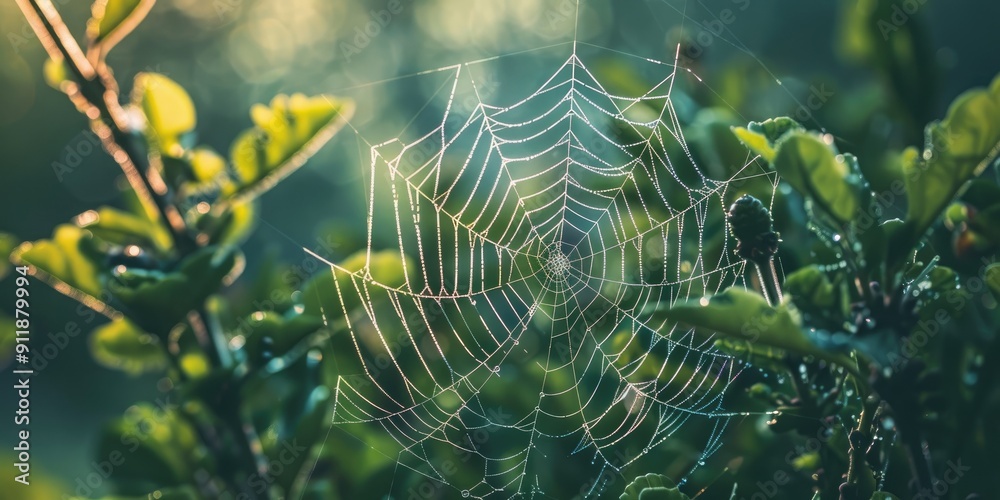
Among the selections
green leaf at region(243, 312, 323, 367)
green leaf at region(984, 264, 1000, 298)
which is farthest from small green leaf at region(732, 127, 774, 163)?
green leaf at region(243, 312, 323, 367)

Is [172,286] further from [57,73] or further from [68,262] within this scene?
[57,73]

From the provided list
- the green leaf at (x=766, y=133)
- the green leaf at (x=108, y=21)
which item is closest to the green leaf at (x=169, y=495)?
the green leaf at (x=108, y=21)

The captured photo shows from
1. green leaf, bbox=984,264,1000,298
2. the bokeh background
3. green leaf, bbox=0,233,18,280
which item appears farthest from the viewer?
the bokeh background

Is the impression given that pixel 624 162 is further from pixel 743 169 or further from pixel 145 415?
pixel 145 415

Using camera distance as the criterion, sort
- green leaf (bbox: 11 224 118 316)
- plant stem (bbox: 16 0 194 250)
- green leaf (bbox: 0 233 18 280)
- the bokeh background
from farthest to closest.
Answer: the bokeh background → green leaf (bbox: 0 233 18 280) → green leaf (bbox: 11 224 118 316) → plant stem (bbox: 16 0 194 250)

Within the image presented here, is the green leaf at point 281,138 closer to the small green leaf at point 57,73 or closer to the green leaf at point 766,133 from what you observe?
the small green leaf at point 57,73

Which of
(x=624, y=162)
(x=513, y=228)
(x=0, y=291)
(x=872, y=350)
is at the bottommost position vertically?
(x=872, y=350)

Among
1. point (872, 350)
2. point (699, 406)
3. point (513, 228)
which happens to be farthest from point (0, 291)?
point (872, 350)

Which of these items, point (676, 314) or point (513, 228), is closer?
point (676, 314)

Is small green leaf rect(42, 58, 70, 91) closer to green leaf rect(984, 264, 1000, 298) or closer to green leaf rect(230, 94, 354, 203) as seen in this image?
green leaf rect(230, 94, 354, 203)
